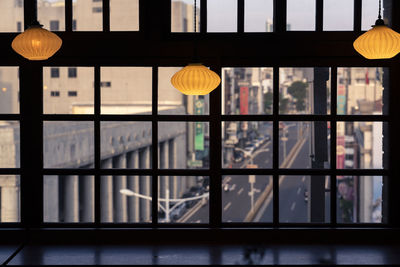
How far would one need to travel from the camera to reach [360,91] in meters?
9.01

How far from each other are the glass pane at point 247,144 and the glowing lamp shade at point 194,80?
90 centimetres

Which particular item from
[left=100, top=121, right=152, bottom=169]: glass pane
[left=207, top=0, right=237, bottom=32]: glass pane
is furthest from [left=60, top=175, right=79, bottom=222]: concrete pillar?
[left=207, top=0, right=237, bottom=32]: glass pane

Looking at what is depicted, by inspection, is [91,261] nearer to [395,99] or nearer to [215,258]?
[215,258]

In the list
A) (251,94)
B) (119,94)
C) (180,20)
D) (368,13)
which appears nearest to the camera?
(368,13)

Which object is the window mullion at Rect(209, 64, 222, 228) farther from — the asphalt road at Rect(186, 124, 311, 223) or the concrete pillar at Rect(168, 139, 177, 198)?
the concrete pillar at Rect(168, 139, 177, 198)

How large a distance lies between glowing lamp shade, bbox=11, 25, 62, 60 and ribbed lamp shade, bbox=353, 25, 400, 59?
2.53 metres

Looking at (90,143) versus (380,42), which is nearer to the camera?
(380,42)

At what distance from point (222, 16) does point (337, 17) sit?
1.14 meters

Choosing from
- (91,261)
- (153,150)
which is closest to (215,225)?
(153,150)

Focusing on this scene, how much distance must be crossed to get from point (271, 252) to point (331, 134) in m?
1.29

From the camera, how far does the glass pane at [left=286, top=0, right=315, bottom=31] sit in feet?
14.4

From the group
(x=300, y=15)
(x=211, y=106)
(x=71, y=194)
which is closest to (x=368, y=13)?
(x=300, y=15)

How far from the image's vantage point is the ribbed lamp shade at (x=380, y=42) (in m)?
3.45

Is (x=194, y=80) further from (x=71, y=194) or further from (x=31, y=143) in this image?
(x=71, y=194)
